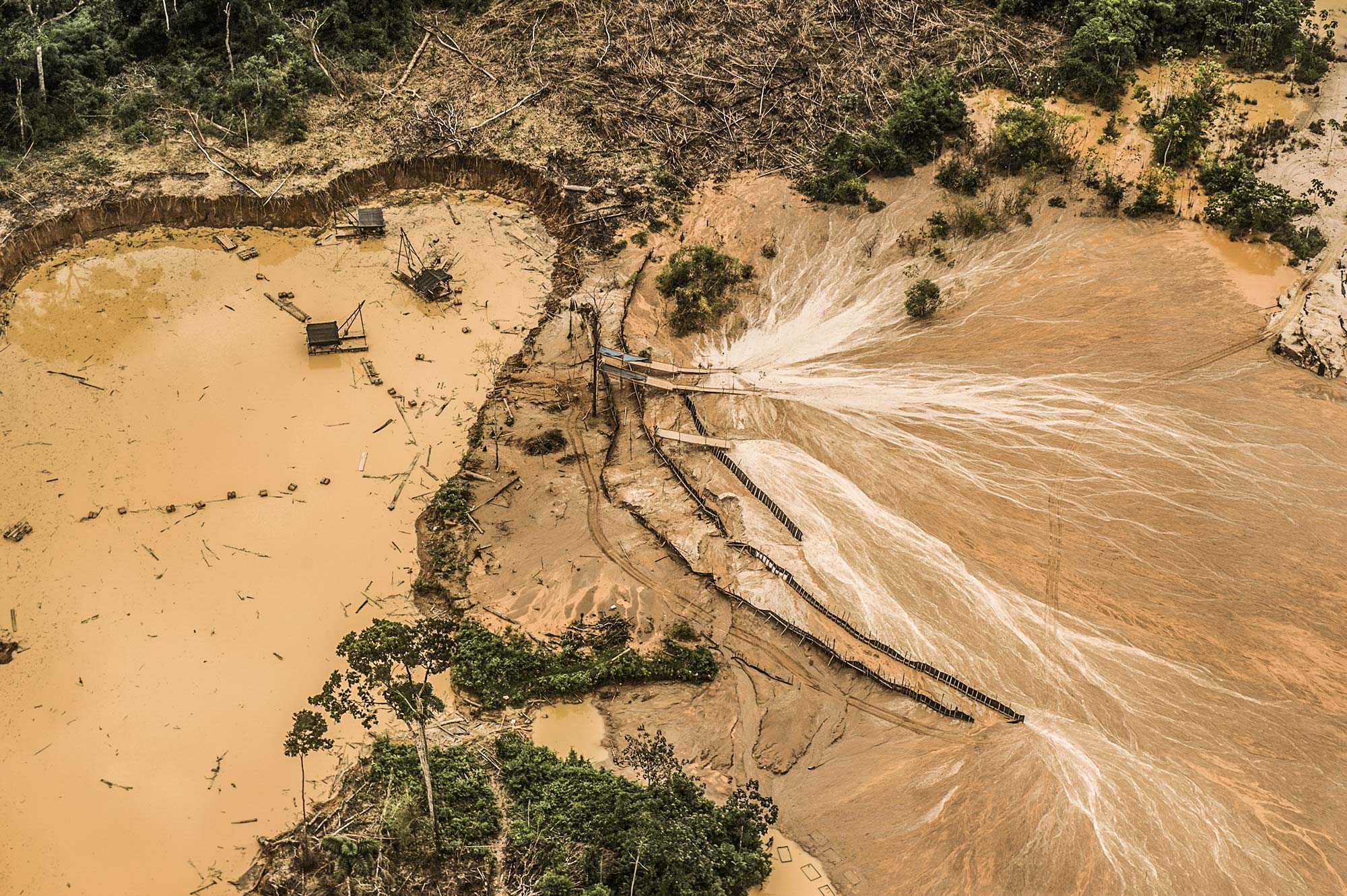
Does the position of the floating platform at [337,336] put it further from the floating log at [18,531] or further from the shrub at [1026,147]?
the shrub at [1026,147]

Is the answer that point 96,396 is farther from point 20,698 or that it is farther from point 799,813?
point 799,813

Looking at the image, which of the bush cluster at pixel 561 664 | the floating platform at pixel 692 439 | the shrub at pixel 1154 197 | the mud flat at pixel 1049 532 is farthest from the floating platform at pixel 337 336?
the shrub at pixel 1154 197

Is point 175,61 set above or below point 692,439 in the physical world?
above

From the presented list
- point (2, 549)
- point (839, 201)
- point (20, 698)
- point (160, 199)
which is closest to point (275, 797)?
point (20, 698)

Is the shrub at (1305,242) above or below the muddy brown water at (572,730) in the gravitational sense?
above

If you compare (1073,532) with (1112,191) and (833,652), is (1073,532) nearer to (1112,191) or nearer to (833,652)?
(833,652)

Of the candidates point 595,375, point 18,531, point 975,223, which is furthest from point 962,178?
point 18,531
